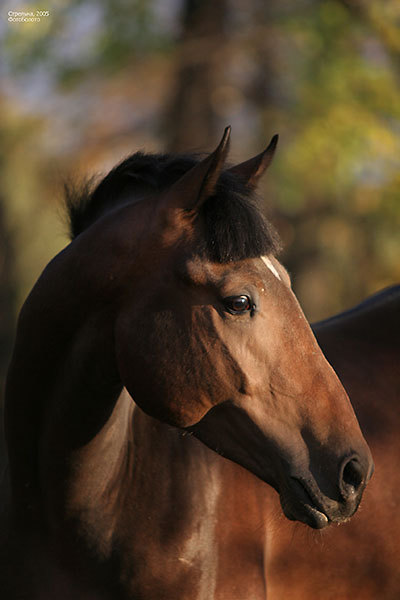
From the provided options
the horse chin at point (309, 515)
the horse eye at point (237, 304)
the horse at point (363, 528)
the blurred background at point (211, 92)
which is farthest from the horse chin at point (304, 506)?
the blurred background at point (211, 92)

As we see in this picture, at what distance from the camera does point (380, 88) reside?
10516mm

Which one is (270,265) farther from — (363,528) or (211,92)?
(211,92)

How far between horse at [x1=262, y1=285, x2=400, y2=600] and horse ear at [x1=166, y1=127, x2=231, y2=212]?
1166 millimetres

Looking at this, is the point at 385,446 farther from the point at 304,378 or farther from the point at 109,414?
the point at 109,414

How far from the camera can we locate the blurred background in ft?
34.6

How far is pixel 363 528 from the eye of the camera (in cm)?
285

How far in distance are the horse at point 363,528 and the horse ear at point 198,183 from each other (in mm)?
1166

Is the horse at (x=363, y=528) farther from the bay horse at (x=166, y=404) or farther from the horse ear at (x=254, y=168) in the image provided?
the horse ear at (x=254, y=168)

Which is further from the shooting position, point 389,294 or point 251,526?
point 389,294

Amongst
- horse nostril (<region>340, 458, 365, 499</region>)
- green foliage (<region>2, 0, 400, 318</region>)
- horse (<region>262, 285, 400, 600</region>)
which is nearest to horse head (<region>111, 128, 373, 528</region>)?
horse nostril (<region>340, 458, 365, 499</region>)

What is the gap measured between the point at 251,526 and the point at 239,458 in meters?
0.50

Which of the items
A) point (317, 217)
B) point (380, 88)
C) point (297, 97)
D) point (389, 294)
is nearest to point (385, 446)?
point (389, 294)

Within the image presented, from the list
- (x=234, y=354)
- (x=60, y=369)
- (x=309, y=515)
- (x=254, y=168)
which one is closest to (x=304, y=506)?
(x=309, y=515)

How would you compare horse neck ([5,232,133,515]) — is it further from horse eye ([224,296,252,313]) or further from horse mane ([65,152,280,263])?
horse eye ([224,296,252,313])
